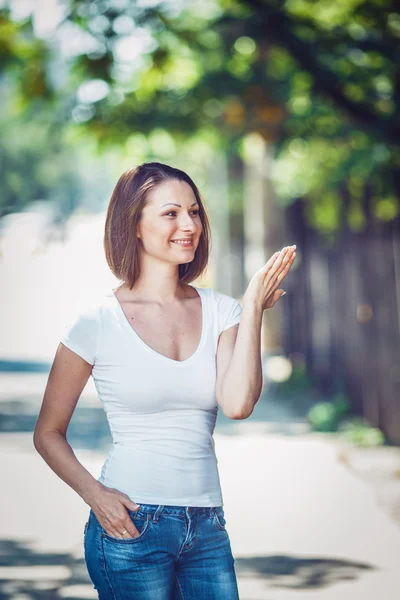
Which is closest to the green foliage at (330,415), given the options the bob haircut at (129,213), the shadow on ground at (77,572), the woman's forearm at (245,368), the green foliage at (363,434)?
the green foliage at (363,434)

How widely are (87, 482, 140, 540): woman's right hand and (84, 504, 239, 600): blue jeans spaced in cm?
2

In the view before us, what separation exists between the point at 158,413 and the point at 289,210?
11.8 metres

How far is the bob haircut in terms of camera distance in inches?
108

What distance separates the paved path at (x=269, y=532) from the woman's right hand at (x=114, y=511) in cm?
226

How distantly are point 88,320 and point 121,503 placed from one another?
21.2 inches

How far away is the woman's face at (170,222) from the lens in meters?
2.73

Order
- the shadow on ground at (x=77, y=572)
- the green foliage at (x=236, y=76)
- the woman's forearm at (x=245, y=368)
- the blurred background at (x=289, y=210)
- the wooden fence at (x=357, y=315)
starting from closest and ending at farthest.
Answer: the woman's forearm at (x=245, y=368), the shadow on ground at (x=77, y=572), the blurred background at (x=289, y=210), the green foliage at (x=236, y=76), the wooden fence at (x=357, y=315)

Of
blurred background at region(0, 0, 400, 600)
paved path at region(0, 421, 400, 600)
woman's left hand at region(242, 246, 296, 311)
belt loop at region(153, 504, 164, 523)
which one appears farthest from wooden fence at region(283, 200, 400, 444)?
→ belt loop at region(153, 504, 164, 523)

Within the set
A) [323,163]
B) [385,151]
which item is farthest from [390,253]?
[323,163]

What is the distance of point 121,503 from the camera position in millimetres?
2475

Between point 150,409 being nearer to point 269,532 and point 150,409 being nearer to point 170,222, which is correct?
point 170,222

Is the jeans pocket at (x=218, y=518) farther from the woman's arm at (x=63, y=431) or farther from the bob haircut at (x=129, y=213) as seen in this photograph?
the bob haircut at (x=129, y=213)

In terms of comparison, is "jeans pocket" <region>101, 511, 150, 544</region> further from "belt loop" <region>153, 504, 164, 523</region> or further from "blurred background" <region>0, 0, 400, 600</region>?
"blurred background" <region>0, 0, 400, 600</region>

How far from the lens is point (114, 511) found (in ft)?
8.09
